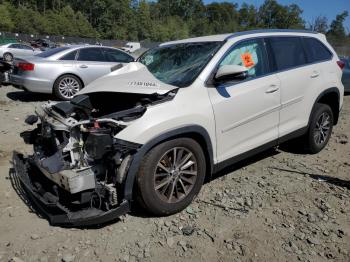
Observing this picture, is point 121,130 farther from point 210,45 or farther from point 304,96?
point 304,96

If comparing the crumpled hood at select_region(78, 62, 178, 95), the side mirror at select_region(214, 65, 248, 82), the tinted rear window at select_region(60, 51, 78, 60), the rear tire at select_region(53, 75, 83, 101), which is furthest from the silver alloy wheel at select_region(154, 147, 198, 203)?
the tinted rear window at select_region(60, 51, 78, 60)

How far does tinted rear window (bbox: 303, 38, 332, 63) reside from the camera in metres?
5.40

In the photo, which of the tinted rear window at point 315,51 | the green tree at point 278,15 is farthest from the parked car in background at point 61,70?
the green tree at point 278,15

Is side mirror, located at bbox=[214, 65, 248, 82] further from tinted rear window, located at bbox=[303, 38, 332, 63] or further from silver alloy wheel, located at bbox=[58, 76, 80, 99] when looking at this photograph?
silver alloy wheel, located at bbox=[58, 76, 80, 99]

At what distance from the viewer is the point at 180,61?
14.9 feet

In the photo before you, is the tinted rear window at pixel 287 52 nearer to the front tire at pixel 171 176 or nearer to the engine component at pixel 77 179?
the front tire at pixel 171 176

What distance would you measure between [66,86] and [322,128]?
6.46m

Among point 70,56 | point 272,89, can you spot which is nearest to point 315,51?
point 272,89

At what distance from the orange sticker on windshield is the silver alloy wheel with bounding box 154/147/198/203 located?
4.56ft

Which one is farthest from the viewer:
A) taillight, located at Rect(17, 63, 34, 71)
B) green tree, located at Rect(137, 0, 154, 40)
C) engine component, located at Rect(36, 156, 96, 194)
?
green tree, located at Rect(137, 0, 154, 40)

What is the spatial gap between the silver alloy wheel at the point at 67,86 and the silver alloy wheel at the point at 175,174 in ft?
21.5

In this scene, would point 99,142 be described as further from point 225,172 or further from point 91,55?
point 91,55

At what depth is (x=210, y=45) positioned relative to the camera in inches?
174

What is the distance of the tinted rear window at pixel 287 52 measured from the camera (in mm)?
4879
